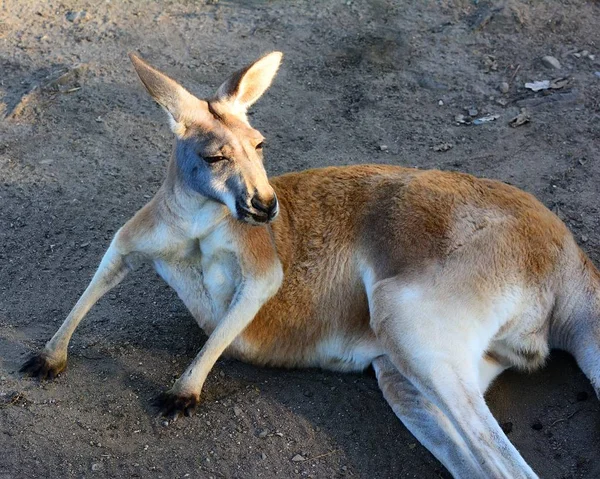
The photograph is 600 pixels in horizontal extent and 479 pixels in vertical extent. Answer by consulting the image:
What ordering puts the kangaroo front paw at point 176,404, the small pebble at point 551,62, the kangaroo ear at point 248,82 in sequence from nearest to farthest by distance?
the kangaroo front paw at point 176,404 → the kangaroo ear at point 248,82 → the small pebble at point 551,62

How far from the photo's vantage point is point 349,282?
174 inches

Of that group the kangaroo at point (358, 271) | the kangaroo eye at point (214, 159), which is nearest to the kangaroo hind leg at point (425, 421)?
the kangaroo at point (358, 271)

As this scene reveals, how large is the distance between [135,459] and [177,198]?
1.35 meters

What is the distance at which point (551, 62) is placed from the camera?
24.0 feet

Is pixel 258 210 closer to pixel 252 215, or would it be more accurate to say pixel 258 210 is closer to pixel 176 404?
pixel 252 215

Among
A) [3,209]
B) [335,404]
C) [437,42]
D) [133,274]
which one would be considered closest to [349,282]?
[335,404]

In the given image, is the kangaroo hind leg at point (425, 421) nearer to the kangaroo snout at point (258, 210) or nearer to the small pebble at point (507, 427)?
the small pebble at point (507, 427)

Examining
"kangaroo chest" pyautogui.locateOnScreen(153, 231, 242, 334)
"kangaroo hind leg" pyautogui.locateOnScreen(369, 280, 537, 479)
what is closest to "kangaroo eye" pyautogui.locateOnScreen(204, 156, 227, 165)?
"kangaroo chest" pyautogui.locateOnScreen(153, 231, 242, 334)

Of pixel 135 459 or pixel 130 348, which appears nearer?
pixel 135 459

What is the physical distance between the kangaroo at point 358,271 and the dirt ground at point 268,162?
8.3 inches

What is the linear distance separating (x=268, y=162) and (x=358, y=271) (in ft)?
7.50

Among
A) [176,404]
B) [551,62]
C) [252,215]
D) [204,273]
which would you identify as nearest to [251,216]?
[252,215]

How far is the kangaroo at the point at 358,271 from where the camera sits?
3979mm

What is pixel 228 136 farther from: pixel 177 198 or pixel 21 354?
pixel 21 354
